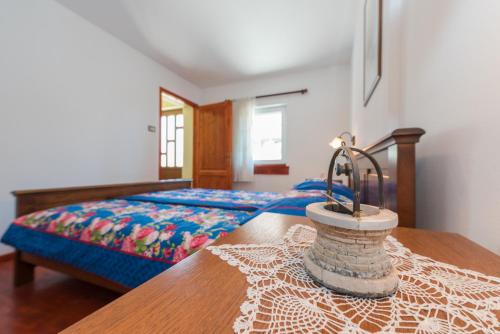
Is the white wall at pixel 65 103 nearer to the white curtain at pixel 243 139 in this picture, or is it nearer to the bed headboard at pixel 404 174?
the white curtain at pixel 243 139

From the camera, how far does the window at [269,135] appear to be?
3.84m

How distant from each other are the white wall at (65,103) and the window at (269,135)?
193 centimetres

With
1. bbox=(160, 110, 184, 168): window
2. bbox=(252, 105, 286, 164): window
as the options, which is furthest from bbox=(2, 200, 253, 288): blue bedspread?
bbox=(160, 110, 184, 168): window

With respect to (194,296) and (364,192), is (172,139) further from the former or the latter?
(194,296)

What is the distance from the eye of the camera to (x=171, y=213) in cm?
131

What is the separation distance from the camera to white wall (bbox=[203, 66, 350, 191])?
3479mm

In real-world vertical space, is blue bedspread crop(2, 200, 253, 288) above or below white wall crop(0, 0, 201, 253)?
below

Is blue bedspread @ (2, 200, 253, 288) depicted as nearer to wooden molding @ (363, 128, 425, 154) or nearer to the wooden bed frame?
the wooden bed frame

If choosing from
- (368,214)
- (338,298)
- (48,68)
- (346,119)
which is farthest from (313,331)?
(346,119)

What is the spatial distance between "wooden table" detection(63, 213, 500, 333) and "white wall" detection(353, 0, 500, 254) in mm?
135

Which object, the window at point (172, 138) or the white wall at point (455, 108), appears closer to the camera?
the white wall at point (455, 108)

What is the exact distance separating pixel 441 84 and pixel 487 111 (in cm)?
23

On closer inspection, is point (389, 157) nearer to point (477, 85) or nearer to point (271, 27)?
point (477, 85)

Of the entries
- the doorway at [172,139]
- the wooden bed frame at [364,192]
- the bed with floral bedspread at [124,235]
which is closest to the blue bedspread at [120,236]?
the bed with floral bedspread at [124,235]
